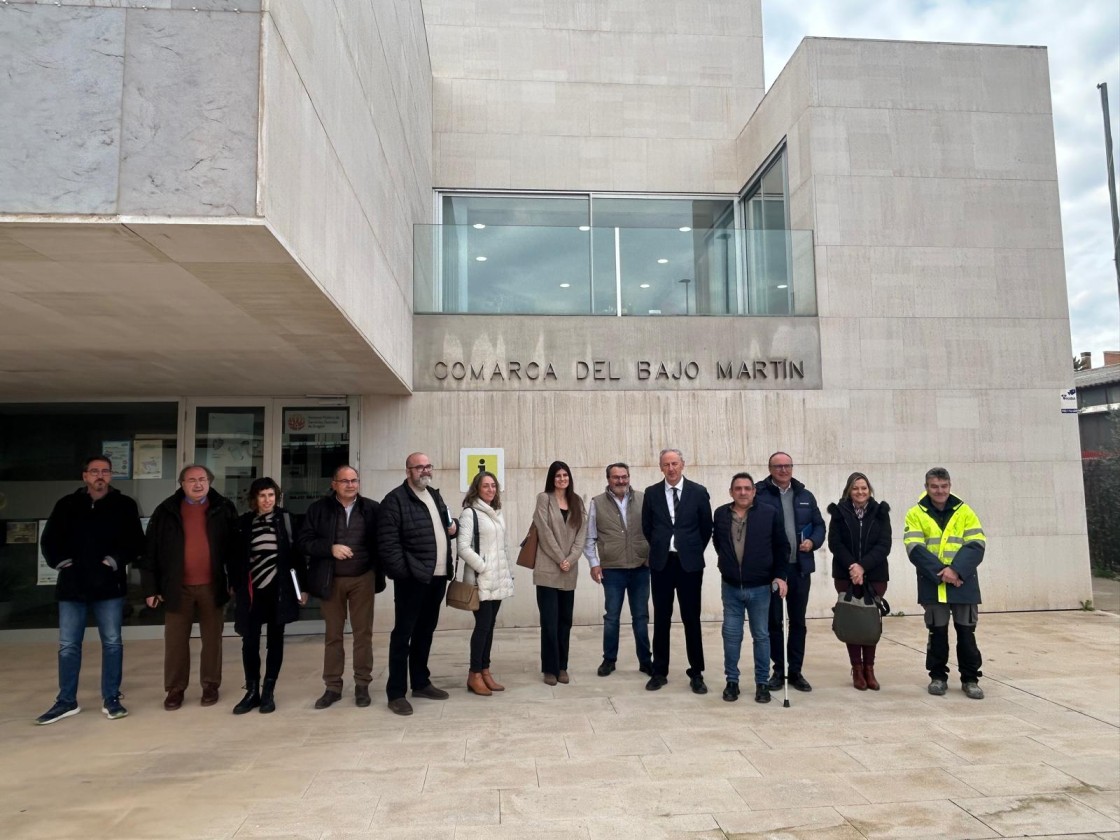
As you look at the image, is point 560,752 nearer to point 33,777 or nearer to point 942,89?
point 33,777

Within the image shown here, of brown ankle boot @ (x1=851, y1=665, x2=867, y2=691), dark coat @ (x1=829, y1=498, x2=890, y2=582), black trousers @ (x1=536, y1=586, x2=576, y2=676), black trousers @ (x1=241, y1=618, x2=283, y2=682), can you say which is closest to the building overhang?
black trousers @ (x1=241, y1=618, x2=283, y2=682)

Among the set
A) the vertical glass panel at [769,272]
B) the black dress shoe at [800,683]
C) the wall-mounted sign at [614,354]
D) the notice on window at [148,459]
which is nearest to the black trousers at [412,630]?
the black dress shoe at [800,683]

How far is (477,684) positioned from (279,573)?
1699 millimetres

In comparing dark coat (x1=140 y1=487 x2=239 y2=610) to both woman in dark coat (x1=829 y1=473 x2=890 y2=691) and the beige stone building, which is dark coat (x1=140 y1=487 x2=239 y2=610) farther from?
woman in dark coat (x1=829 y1=473 x2=890 y2=691)

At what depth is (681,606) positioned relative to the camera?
5770 mm

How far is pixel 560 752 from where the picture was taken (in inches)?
174

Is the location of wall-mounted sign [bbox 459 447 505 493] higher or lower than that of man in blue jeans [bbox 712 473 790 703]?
higher

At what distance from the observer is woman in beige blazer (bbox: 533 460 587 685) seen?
233 inches

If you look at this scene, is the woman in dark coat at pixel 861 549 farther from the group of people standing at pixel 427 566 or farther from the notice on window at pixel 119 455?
the notice on window at pixel 119 455

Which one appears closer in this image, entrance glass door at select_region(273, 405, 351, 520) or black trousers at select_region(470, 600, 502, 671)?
black trousers at select_region(470, 600, 502, 671)

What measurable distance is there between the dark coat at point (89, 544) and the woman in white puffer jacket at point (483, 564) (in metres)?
2.46

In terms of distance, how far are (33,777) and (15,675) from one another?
118 inches

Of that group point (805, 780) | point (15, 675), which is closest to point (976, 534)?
point (805, 780)

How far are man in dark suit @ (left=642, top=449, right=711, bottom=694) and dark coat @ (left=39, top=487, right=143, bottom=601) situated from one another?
3.96 metres
